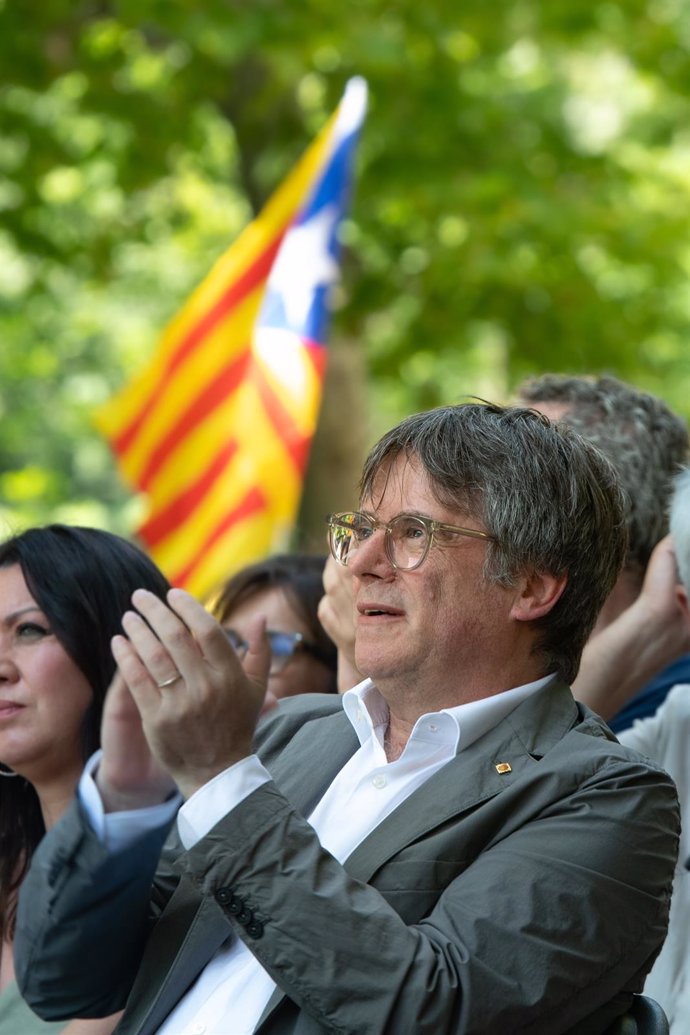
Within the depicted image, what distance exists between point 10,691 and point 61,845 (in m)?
0.92

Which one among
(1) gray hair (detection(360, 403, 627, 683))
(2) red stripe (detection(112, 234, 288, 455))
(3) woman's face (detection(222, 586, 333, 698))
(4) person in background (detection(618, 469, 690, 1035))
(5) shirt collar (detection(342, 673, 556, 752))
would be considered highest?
(2) red stripe (detection(112, 234, 288, 455))

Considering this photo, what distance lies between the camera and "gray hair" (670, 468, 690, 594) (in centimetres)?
351

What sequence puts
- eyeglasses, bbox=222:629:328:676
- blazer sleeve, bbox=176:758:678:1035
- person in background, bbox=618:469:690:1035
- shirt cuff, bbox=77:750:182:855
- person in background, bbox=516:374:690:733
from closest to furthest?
blazer sleeve, bbox=176:758:678:1035 < shirt cuff, bbox=77:750:182:855 < person in background, bbox=618:469:690:1035 < person in background, bbox=516:374:690:733 < eyeglasses, bbox=222:629:328:676

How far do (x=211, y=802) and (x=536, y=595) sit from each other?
0.74 meters

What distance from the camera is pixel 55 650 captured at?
3.39 m

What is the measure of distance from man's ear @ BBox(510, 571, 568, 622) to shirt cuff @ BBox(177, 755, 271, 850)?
63 cm

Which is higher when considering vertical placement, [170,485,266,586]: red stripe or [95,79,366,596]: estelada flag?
[95,79,366,596]: estelada flag

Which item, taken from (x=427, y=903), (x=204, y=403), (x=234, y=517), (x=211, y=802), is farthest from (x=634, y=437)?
(x=204, y=403)

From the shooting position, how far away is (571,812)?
8.17 feet

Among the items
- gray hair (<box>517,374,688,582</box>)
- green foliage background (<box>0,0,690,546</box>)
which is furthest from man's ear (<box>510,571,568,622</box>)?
green foliage background (<box>0,0,690,546</box>)

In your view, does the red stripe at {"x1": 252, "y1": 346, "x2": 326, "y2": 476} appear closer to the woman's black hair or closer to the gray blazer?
the woman's black hair

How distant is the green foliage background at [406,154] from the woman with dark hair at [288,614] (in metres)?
4.34

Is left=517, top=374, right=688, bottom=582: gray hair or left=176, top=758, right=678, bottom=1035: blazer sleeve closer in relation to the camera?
left=176, top=758, right=678, bottom=1035: blazer sleeve

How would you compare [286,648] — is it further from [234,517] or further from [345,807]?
[234,517]
